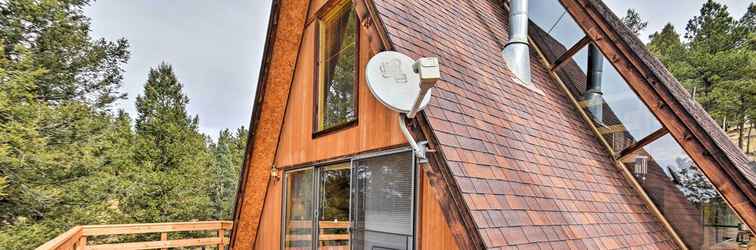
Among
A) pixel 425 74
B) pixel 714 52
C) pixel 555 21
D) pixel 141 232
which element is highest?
pixel 714 52

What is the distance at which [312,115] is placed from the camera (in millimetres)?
5059

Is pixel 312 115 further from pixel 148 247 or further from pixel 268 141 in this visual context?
pixel 148 247

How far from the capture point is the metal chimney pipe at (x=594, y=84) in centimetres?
469

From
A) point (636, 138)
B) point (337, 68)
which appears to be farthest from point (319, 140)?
point (636, 138)

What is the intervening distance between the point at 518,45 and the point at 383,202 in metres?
2.38

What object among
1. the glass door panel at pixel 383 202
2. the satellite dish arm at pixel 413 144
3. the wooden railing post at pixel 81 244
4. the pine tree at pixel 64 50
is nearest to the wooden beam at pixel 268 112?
the wooden railing post at pixel 81 244

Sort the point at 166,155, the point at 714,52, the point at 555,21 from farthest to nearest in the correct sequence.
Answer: the point at 714,52 < the point at 166,155 < the point at 555,21

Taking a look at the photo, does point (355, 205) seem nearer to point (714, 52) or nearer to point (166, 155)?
point (166, 155)

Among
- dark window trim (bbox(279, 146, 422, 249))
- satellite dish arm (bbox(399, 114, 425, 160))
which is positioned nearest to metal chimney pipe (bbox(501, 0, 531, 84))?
dark window trim (bbox(279, 146, 422, 249))

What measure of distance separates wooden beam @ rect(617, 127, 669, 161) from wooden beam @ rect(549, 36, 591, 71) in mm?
1250

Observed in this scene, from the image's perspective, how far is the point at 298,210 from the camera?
5.19m

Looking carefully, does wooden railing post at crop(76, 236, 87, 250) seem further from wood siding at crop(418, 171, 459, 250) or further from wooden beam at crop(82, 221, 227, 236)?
wood siding at crop(418, 171, 459, 250)

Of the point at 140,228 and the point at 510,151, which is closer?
the point at 510,151

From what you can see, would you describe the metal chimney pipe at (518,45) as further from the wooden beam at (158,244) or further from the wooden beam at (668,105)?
the wooden beam at (158,244)
